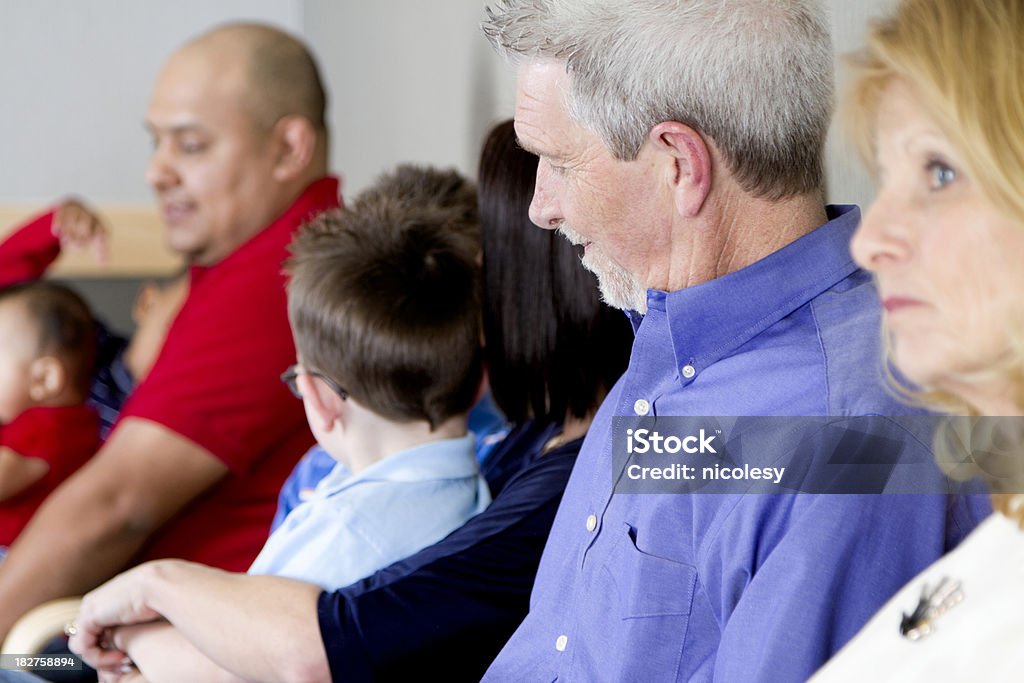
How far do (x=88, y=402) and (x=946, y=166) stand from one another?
2011mm

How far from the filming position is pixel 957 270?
Result: 624mm

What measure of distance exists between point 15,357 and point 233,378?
27.9 inches

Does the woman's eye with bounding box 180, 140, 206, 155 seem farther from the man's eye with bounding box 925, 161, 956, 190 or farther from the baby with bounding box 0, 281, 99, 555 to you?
the man's eye with bounding box 925, 161, 956, 190

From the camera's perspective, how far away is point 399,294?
1333 mm

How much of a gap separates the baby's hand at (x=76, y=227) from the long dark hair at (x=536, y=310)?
1508 millimetres

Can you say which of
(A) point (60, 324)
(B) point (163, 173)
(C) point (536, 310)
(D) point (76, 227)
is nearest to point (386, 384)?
(C) point (536, 310)

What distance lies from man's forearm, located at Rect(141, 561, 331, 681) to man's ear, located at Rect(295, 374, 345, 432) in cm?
20

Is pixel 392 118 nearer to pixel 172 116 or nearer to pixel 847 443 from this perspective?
pixel 172 116

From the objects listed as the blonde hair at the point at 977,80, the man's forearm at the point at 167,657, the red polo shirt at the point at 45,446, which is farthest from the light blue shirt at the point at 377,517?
the red polo shirt at the point at 45,446

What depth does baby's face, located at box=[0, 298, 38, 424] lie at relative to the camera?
2213mm

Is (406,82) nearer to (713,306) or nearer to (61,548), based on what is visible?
(61,548)

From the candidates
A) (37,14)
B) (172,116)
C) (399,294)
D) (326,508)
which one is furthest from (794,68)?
(37,14)

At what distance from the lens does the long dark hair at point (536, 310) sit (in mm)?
1242

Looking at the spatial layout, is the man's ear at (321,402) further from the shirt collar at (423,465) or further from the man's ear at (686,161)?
the man's ear at (686,161)
